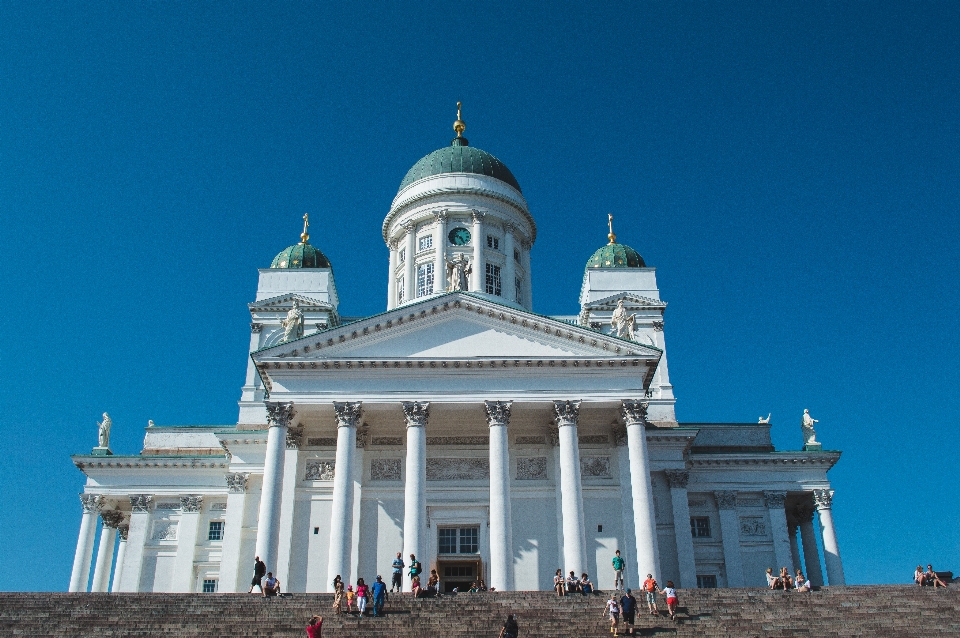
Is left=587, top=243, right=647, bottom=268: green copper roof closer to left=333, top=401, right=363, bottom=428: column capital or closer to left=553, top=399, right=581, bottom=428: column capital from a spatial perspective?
left=553, top=399, right=581, bottom=428: column capital

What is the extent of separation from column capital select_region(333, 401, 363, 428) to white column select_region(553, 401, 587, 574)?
6362mm

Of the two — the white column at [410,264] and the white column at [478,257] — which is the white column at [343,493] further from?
the white column at [410,264]

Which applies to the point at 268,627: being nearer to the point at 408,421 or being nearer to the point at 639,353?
the point at 408,421

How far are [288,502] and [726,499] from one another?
60.8ft

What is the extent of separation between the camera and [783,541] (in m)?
38.0

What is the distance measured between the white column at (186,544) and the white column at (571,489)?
1632 centimetres

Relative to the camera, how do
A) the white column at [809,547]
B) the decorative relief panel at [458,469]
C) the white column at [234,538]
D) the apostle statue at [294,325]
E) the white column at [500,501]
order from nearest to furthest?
the white column at [500,501] → the apostle statue at [294,325] → the decorative relief panel at [458,469] → the white column at [234,538] → the white column at [809,547]

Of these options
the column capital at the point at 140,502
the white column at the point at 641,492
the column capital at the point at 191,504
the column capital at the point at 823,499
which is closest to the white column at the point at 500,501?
the white column at the point at 641,492

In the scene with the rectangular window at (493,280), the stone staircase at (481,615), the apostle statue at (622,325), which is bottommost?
the stone staircase at (481,615)

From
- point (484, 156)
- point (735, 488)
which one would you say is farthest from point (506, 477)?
point (484, 156)

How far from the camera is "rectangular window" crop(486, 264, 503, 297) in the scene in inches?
1742

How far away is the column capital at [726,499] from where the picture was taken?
3866cm

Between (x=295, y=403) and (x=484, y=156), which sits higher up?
(x=484, y=156)

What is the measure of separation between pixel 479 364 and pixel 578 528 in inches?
238
